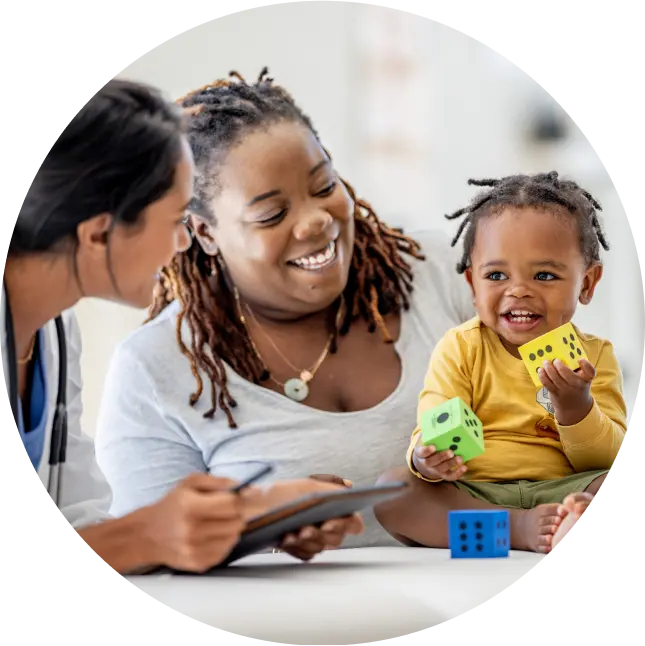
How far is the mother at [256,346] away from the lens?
1025 millimetres

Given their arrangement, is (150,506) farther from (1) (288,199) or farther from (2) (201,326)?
(1) (288,199)

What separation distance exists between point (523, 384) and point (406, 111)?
275 mm

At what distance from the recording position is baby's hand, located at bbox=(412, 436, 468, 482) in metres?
1.02

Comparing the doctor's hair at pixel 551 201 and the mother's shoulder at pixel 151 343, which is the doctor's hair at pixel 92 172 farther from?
the doctor's hair at pixel 551 201

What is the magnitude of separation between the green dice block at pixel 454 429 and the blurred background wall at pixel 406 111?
14cm

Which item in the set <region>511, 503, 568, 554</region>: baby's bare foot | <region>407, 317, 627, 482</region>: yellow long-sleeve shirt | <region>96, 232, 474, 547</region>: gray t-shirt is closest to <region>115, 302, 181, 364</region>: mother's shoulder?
<region>96, 232, 474, 547</region>: gray t-shirt

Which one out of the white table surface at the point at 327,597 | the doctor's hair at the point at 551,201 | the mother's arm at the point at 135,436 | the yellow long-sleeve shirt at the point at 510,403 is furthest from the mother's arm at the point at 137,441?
the doctor's hair at the point at 551,201

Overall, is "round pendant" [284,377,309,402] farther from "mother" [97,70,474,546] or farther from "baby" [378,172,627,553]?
"baby" [378,172,627,553]

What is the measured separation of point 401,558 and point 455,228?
305mm

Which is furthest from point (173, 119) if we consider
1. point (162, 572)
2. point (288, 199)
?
point (162, 572)

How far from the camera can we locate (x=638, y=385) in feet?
3.47

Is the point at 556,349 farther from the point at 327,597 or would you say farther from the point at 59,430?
the point at 59,430

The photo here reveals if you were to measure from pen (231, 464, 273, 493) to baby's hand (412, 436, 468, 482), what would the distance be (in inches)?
5.1

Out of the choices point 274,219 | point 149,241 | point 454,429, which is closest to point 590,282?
point 454,429
